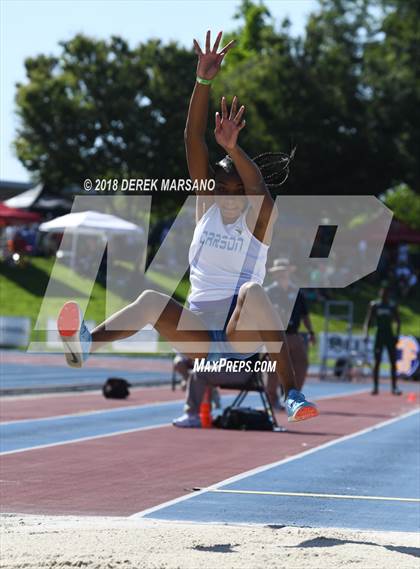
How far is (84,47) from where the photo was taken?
51062mm

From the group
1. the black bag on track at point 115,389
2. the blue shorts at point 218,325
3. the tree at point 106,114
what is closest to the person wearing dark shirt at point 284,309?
the black bag on track at point 115,389

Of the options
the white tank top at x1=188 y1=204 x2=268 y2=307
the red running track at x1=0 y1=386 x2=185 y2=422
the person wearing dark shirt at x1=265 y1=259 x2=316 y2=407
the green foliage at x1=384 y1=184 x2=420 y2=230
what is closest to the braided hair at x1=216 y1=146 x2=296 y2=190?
the white tank top at x1=188 y1=204 x2=268 y2=307

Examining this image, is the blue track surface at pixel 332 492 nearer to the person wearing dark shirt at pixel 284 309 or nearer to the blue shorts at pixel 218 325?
the blue shorts at pixel 218 325

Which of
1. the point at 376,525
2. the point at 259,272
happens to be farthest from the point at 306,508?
the point at 259,272

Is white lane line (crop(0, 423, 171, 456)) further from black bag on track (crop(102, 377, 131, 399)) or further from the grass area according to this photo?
the grass area

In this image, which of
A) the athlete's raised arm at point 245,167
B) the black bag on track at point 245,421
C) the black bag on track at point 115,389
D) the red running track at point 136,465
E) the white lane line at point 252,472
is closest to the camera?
the athlete's raised arm at point 245,167

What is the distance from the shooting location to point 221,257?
700 cm

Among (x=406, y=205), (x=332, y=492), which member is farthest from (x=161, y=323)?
(x=406, y=205)

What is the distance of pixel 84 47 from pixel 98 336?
45.5 metres

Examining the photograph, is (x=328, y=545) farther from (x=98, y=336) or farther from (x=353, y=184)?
(x=353, y=184)

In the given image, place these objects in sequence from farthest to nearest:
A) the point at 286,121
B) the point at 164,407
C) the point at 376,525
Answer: the point at 286,121 → the point at 164,407 → the point at 376,525

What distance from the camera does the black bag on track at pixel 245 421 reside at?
14.6 meters

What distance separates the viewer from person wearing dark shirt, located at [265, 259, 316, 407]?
15930 mm

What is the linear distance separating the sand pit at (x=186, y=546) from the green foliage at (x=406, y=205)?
71.2 m
